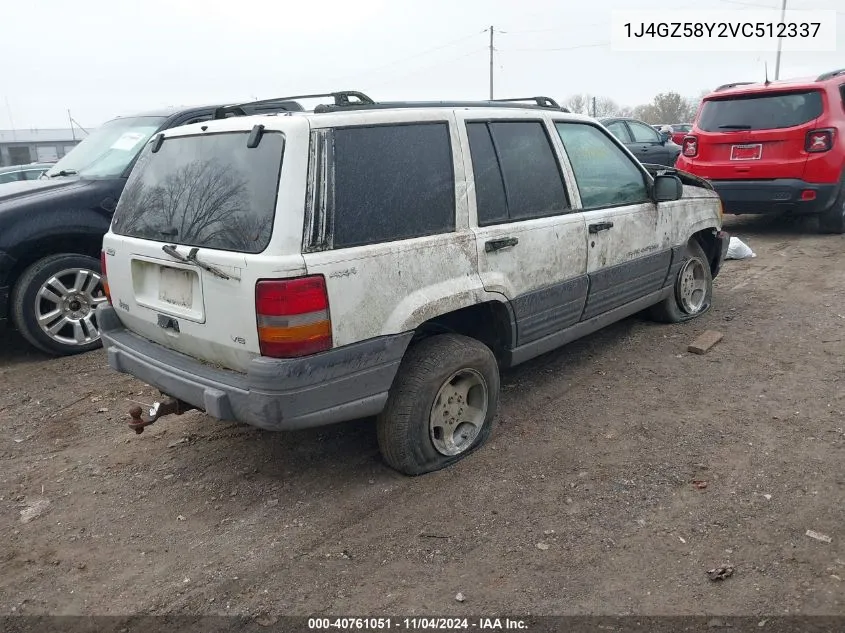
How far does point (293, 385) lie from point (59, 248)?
3607 mm

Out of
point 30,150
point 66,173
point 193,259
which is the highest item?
point 30,150

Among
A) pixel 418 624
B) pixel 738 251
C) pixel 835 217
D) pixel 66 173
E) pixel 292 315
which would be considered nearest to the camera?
pixel 418 624

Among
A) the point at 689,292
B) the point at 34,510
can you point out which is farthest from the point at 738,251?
the point at 34,510

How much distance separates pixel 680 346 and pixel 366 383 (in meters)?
3.09

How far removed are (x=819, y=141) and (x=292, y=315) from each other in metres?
7.65

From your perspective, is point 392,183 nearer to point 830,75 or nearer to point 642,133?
point 830,75

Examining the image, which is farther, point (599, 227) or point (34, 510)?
point (599, 227)

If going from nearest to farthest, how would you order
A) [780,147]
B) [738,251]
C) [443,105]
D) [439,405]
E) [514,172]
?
1. [439,405]
2. [443,105]
3. [514,172]
4. [738,251]
5. [780,147]

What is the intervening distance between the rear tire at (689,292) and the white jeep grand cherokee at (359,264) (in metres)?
1.46

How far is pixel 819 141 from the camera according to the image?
789 cm

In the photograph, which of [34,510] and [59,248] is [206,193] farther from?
[59,248]

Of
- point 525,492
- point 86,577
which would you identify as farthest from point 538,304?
point 86,577

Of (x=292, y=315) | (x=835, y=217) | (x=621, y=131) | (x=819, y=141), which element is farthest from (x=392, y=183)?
(x=621, y=131)

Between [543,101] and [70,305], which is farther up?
[543,101]
